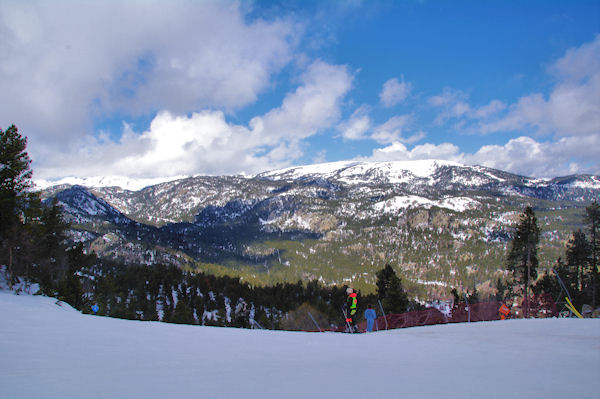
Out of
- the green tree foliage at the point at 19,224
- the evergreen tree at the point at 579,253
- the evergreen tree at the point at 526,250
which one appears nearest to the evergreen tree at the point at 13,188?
the green tree foliage at the point at 19,224

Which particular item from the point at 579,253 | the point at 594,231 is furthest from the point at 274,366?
the point at 579,253

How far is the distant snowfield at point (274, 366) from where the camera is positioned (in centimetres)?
470

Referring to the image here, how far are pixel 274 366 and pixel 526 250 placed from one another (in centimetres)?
3927

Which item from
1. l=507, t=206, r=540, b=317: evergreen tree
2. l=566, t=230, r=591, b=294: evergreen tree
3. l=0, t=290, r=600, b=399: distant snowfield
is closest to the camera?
l=0, t=290, r=600, b=399: distant snowfield

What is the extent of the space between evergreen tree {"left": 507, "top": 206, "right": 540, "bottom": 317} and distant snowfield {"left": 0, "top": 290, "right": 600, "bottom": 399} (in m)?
29.5

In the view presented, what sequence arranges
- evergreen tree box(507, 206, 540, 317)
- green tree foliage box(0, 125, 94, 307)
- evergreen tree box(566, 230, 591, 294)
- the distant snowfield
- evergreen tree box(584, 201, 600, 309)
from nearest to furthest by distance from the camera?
the distant snowfield < green tree foliage box(0, 125, 94, 307) < evergreen tree box(584, 201, 600, 309) < evergreen tree box(507, 206, 540, 317) < evergreen tree box(566, 230, 591, 294)

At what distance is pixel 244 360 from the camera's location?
24.2 ft

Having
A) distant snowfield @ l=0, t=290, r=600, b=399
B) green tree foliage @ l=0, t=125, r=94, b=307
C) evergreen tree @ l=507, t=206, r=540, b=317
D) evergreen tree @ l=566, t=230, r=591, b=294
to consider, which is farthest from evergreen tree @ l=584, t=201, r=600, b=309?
green tree foliage @ l=0, t=125, r=94, b=307

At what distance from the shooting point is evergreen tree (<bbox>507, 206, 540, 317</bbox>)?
3550 cm

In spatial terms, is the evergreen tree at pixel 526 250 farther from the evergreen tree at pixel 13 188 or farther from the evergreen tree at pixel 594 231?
the evergreen tree at pixel 13 188

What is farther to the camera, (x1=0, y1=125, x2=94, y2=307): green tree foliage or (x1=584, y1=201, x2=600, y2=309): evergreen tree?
(x1=584, y1=201, x2=600, y2=309): evergreen tree

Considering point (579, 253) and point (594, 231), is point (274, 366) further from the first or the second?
point (579, 253)

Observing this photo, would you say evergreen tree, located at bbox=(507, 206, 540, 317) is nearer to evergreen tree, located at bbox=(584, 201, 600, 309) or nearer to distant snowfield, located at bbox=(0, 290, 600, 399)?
evergreen tree, located at bbox=(584, 201, 600, 309)

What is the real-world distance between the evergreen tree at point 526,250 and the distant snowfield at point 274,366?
2946 cm
